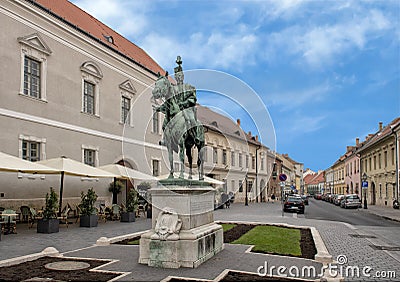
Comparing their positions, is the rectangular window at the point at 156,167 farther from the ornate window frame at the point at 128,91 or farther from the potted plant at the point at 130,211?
the potted plant at the point at 130,211

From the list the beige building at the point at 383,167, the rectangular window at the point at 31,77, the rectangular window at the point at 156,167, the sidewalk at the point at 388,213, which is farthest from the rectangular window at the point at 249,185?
the rectangular window at the point at 31,77

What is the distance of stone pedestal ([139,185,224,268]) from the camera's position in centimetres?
816

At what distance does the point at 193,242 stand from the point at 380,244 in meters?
8.11

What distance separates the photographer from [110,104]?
26.6 meters

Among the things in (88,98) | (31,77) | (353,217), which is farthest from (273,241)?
(353,217)

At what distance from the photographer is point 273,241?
39.8 feet

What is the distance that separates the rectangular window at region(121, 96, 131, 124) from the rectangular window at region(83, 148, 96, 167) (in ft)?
14.5

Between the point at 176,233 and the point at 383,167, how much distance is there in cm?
4126

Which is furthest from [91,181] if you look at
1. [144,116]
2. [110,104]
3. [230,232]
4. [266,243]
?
[266,243]

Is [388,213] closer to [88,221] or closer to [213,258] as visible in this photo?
[88,221]

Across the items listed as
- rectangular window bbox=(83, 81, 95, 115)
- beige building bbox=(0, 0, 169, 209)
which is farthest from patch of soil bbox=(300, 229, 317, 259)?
rectangular window bbox=(83, 81, 95, 115)

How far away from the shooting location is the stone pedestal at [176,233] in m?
8.16

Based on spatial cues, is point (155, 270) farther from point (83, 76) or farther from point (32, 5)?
point (83, 76)

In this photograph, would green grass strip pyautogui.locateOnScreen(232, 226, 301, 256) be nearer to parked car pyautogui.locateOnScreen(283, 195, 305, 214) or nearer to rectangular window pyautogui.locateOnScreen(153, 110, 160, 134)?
parked car pyautogui.locateOnScreen(283, 195, 305, 214)
